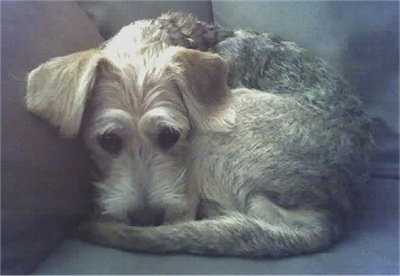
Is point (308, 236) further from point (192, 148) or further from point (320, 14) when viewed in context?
point (320, 14)

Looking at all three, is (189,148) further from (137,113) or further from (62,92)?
(62,92)

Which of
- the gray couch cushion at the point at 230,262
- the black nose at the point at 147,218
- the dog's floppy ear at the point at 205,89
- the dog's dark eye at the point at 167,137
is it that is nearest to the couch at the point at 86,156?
the gray couch cushion at the point at 230,262

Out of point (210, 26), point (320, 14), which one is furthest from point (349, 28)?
point (210, 26)

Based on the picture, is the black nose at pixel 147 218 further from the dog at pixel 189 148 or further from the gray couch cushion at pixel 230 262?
the gray couch cushion at pixel 230 262

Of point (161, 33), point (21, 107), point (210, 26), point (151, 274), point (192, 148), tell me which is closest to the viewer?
point (151, 274)

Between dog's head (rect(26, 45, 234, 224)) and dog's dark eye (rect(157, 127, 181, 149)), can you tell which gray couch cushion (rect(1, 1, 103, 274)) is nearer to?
dog's head (rect(26, 45, 234, 224))

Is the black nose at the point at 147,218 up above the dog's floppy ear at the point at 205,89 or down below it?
below

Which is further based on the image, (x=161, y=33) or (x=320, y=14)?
(x=320, y=14)

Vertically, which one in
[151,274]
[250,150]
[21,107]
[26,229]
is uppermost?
[21,107]

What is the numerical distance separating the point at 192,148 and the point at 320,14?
651 millimetres

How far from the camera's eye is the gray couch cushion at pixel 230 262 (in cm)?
174

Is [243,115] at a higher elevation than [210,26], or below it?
below

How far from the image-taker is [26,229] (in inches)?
69.2

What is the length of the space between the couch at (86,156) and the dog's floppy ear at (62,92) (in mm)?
26
